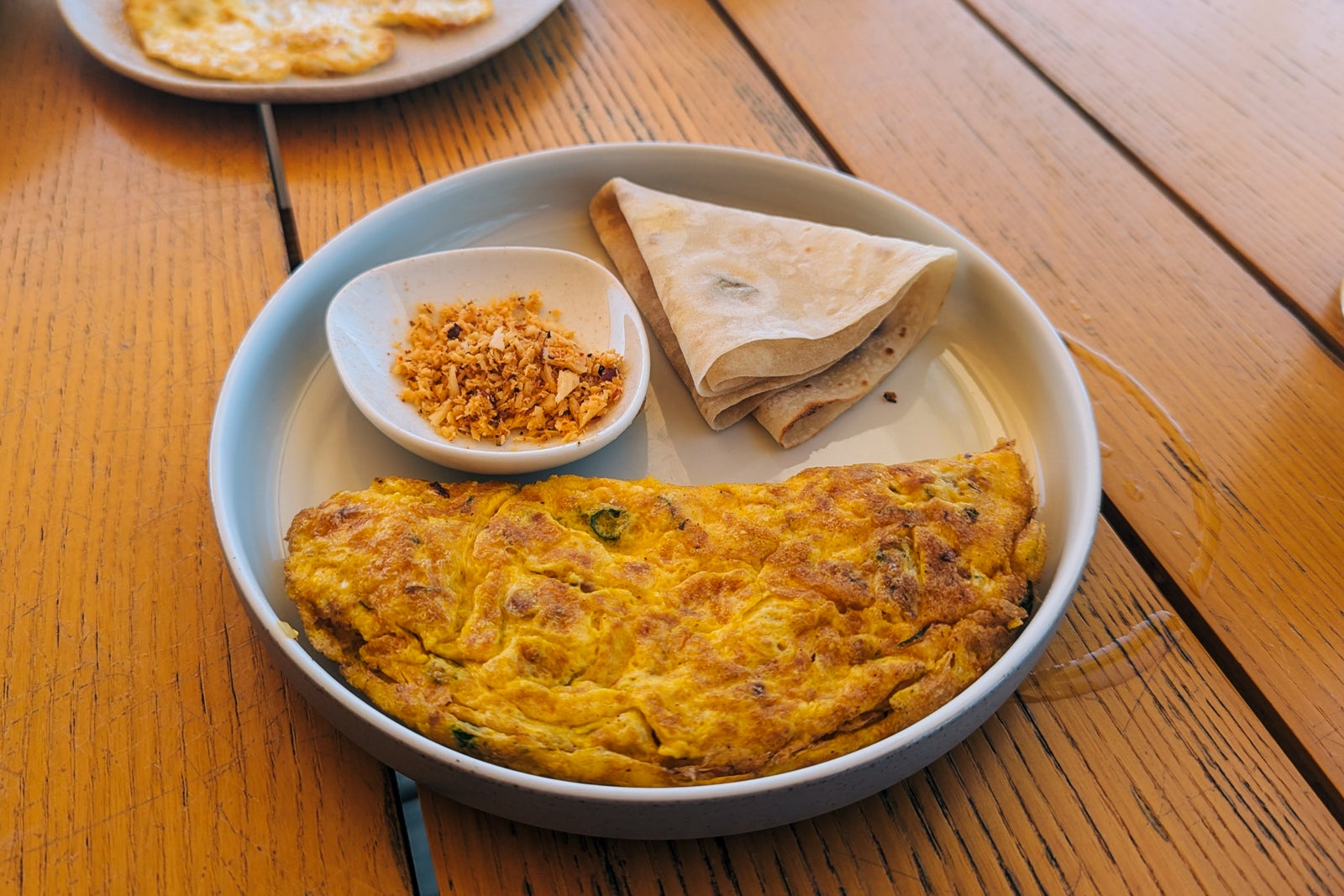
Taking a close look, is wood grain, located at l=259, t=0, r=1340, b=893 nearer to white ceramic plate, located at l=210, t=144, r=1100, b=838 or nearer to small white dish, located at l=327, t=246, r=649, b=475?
white ceramic plate, located at l=210, t=144, r=1100, b=838

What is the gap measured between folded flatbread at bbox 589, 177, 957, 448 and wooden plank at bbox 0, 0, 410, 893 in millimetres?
698

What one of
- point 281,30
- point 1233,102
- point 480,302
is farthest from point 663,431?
point 1233,102

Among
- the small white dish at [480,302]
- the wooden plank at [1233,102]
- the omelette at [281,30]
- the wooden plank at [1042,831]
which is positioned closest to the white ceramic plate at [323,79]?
the omelette at [281,30]

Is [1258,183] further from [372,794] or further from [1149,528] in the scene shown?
[372,794]

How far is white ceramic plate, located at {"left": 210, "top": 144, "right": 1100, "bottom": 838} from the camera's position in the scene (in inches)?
39.3

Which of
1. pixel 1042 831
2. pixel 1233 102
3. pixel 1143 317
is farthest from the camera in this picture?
pixel 1233 102

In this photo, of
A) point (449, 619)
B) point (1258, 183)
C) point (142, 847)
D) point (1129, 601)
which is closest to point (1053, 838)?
point (1129, 601)

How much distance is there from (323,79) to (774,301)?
1.09m

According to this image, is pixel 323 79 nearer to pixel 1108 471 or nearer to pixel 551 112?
pixel 551 112

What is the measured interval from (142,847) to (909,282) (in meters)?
1.31

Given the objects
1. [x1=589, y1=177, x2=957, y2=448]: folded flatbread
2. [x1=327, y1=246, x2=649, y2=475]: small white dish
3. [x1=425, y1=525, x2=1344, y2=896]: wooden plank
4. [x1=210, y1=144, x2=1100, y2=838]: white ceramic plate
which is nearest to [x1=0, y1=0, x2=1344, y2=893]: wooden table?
[x1=425, y1=525, x2=1344, y2=896]: wooden plank

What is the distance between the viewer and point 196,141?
1932mm

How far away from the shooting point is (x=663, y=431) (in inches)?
59.6

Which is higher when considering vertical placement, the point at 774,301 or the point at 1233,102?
the point at 1233,102
